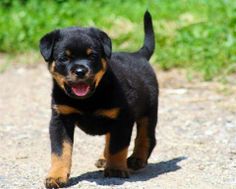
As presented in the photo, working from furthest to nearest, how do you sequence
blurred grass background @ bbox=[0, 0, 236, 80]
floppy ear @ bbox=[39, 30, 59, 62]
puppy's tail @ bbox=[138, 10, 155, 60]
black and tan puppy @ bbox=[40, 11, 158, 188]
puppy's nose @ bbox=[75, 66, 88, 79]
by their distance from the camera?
blurred grass background @ bbox=[0, 0, 236, 80]
puppy's tail @ bbox=[138, 10, 155, 60]
floppy ear @ bbox=[39, 30, 59, 62]
black and tan puppy @ bbox=[40, 11, 158, 188]
puppy's nose @ bbox=[75, 66, 88, 79]

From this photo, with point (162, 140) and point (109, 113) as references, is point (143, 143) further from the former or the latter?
point (162, 140)

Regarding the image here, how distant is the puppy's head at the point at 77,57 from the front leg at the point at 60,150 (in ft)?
0.81

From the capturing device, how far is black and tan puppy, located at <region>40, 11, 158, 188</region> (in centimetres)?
561

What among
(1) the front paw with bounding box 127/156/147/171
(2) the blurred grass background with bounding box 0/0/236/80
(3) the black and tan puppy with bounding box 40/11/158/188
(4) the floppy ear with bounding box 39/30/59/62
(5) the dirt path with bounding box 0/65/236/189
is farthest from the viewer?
(2) the blurred grass background with bounding box 0/0/236/80

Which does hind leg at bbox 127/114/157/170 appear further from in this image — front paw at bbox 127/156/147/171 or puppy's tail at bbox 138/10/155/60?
puppy's tail at bbox 138/10/155/60

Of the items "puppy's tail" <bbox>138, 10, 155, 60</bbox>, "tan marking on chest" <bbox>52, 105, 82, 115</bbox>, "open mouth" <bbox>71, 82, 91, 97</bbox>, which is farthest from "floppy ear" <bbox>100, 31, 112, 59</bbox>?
"puppy's tail" <bbox>138, 10, 155, 60</bbox>

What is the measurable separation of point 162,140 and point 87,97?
1829 mm

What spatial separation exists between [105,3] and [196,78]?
372 cm

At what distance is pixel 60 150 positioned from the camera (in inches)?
224

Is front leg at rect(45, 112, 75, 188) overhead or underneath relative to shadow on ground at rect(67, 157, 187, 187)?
overhead

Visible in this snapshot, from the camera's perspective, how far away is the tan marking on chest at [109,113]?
5.75 meters

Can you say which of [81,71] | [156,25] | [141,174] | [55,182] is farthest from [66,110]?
[156,25]

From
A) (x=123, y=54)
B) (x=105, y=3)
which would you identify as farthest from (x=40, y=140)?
(x=105, y=3)

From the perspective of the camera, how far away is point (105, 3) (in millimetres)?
12961
